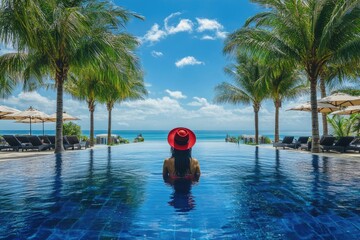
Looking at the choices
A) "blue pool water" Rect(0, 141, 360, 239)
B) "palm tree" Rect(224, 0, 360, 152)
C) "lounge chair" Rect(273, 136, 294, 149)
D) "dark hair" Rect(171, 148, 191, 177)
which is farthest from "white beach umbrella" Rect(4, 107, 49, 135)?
"dark hair" Rect(171, 148, 191, 177)

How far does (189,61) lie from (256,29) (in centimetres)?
2749

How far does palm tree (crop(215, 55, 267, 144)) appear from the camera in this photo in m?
26.3

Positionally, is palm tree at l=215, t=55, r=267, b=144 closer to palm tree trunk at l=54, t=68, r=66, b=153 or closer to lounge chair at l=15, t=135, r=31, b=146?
palm tree trunk at l=54, t=68, r=66, b=153

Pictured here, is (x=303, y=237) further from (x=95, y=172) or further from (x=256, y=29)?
(x=256, y=29)

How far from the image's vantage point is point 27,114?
2138 cm

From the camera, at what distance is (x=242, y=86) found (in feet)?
88.8

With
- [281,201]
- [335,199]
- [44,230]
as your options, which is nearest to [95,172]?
[44,230]

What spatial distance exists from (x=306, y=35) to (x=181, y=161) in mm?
11403

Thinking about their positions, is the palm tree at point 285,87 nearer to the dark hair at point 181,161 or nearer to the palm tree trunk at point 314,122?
the palm tree trunk at point 314,122

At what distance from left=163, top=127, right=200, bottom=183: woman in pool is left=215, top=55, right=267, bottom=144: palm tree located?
64.1ft

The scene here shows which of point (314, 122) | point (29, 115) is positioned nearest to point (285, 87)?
point (314, 122)

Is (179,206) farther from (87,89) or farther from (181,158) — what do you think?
(87,89)

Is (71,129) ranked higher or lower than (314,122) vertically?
lower

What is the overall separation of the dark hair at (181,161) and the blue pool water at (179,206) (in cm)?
46
